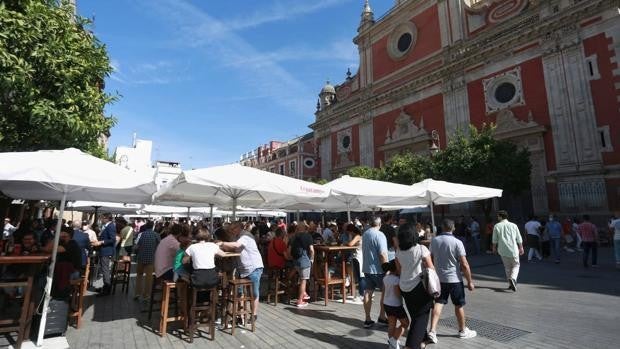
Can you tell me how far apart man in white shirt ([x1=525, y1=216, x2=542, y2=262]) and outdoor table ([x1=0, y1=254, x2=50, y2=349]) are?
14056 millimetres

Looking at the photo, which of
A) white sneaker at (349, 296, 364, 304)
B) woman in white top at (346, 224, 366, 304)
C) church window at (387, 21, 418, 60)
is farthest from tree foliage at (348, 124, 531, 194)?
white sneaker at (349, 296, 364, 304)

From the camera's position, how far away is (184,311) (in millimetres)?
5246

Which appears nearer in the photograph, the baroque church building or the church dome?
the baroque church building

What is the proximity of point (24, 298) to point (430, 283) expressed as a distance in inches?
201

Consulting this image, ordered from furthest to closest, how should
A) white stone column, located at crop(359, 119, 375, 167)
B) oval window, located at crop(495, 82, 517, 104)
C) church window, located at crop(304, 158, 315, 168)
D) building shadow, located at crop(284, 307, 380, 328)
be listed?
church window, located at crop(304, 158, 315, 168), white stone column, located at crop(359, 119, 375, 167), oval window, located at crop(495, 82, 517, 104), building shadow, located at crop(284, 307, 380, 328)

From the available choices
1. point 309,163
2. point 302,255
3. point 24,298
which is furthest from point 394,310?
point 309,163

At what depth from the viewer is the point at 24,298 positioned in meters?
4.57

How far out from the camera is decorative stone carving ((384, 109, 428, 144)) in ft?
83.5

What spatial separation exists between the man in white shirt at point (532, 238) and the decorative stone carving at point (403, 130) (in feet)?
42.9

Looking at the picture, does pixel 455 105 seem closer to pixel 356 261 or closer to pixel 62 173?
pixel 356 261

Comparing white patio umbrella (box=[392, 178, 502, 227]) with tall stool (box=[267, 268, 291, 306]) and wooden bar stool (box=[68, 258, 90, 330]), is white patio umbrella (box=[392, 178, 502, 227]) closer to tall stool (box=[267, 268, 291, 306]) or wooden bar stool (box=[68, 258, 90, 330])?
tall stool (box=[267, 268, 291, 306])

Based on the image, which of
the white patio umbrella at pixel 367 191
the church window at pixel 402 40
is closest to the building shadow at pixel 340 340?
the white patio umbrella at pixel 367 191

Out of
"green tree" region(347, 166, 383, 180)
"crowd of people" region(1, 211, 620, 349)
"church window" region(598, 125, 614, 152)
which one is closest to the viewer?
"crowd of people" region(1, 211, 620, 349)

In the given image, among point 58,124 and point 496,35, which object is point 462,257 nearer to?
point 58,124
